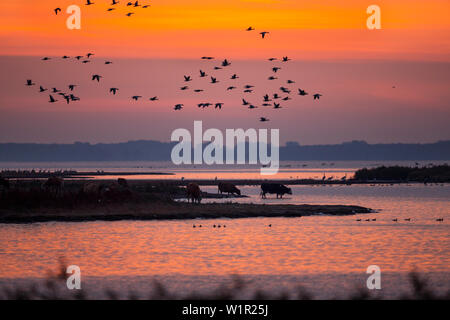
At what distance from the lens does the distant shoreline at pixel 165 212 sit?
144ft

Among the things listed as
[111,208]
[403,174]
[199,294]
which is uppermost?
[403,174]

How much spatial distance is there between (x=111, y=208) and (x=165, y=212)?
3271mm

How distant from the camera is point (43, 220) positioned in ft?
141

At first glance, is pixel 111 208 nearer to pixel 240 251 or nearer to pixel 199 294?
pixel 240 251

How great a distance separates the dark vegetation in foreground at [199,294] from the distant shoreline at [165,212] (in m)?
18.9

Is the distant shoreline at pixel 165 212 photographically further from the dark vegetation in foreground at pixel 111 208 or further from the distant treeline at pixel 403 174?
the distant treeline at pixel 403 174

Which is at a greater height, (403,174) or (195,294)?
(403,174)

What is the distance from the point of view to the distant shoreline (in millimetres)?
43875

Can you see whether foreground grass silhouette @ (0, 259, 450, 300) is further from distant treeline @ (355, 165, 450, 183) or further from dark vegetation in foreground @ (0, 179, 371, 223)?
distant treeline @ (355, 165, 450, 183)

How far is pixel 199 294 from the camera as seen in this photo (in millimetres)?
20484

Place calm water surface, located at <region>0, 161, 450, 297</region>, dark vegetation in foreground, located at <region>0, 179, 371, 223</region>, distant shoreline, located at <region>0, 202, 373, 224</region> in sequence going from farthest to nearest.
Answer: dark vegetation in foreground, located at <region>0, 179, 371, 223</region>
distant shoreline, located at <region>0, 202, 373, 224</region>
calm water surface, located at <region>0, 161, 450, 297</region>

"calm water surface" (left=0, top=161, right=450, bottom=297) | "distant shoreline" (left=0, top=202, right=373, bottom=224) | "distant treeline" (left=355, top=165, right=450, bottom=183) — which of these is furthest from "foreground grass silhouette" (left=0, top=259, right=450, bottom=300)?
"distant treeline" (left=355, top=165, right=450, bottom=183)

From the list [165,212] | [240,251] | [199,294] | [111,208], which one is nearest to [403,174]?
[165,212]

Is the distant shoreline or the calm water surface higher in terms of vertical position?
the distant shoreline
